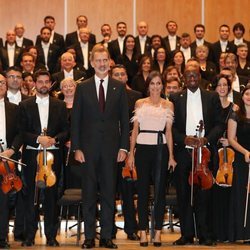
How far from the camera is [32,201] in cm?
716

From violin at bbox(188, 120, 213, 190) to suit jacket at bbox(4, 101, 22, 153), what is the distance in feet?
5.16

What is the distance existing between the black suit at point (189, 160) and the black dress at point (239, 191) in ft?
0.78

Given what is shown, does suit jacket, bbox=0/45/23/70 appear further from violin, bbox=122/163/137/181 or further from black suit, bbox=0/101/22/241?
violin, bbox=122/163/137/181

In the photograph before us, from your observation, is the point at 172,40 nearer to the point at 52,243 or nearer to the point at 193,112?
the point at 193,112

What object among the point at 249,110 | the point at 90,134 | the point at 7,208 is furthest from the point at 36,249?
the point at 249,110

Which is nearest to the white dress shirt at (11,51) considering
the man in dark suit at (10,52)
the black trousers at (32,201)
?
the man in dark suit at (10,52)

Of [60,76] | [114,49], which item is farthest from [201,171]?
[114,49]

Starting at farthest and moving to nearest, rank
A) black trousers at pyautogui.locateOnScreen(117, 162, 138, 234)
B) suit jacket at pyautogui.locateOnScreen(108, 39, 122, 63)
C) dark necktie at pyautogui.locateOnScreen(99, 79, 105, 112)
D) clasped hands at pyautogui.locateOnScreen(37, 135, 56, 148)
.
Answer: suit jacket at pyautogui.locateOnScreen(108, 39, 122, 63), black trousers at pyautogui.locateOnScreen(117, 162, 138, 234), clasped hands at pyautogui.locateOnScreen(37, 135, 56, 148), dark necktie at pyautogui.locateOnScreen(99, 79, 105, 112)

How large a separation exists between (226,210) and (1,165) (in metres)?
2.18

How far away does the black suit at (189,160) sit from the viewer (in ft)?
23.6

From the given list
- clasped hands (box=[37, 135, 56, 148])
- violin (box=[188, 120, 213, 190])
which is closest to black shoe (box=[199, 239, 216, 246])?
violin (box=[188, 120, 213, 190])

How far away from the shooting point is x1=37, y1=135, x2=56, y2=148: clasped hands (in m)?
6.98

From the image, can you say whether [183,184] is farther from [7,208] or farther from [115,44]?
[115,44]

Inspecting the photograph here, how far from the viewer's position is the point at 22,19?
14.3 m
